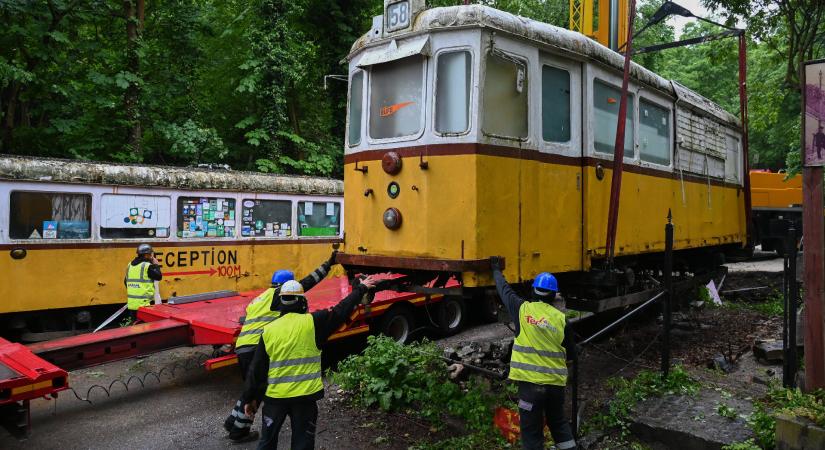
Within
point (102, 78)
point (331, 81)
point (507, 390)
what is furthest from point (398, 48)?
point (331, 81)

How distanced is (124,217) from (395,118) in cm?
572

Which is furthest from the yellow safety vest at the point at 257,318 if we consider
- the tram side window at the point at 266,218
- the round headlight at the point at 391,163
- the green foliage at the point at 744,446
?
the tram side window at the point at 266,218

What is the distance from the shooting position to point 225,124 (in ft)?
56.5

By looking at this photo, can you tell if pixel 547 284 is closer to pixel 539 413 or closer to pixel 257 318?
pixel 539 413

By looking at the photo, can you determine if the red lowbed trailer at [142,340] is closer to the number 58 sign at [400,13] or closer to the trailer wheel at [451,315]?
Answer: the trailer wheel at [451,315]

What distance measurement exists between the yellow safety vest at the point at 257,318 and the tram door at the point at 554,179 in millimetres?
2342

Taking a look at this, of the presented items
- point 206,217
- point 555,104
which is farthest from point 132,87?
point 555,104

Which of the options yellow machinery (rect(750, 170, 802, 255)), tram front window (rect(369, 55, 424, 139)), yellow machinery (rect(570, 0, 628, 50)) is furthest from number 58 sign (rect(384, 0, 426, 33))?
yellow machinery (rect(750, 170, 802, 255))

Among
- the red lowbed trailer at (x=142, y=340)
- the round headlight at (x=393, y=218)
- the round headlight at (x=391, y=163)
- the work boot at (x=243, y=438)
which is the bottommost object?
the work boot at (x=243, y=438)

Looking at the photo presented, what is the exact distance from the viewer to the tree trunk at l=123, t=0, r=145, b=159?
13180 millimetres

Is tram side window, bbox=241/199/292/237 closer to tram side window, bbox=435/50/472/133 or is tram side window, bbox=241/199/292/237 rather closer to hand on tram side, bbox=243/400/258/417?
hand on tram side, bbox=243/400/258/417

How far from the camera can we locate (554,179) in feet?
17.5

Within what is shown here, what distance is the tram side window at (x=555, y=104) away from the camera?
17.3ft

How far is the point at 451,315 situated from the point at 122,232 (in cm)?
550
